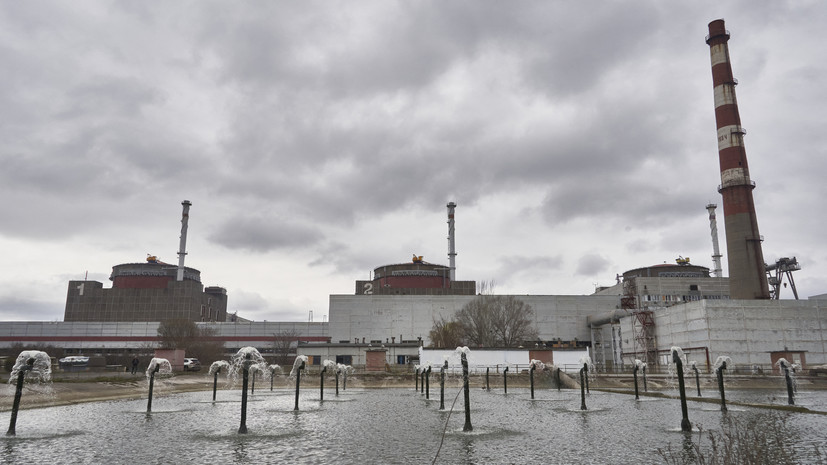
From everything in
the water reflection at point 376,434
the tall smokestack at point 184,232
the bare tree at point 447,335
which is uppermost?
the tall smokestack at point 184,232

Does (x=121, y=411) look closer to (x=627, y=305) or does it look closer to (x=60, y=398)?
(x=60, y=398)

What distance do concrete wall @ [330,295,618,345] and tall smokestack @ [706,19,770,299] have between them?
36.2m

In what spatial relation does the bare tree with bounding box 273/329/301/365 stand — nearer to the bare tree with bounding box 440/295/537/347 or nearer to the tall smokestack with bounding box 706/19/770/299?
the bare tree with bounding box 440/295/537/347

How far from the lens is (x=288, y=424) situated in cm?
1889

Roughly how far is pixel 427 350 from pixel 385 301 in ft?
125

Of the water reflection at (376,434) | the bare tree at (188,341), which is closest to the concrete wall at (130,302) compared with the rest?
the bare tree at (188,341)

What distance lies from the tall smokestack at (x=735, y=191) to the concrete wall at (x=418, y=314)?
36.2 meters

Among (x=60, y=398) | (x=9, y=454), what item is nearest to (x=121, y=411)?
(x=60, y=398)

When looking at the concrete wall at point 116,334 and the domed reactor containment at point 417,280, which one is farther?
the domed reactor containment at point 417,280

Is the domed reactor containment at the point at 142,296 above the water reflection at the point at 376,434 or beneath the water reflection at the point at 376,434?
above

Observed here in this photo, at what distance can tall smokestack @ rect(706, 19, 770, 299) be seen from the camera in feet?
216

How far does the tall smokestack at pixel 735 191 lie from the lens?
6588 centimetres

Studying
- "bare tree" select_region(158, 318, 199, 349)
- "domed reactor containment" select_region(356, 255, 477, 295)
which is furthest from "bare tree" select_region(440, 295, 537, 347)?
"bare tree" select_region(158, 318, 199, 349)

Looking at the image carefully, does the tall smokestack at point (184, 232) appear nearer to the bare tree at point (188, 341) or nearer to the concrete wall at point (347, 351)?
the bare tree at point (188, 341)
